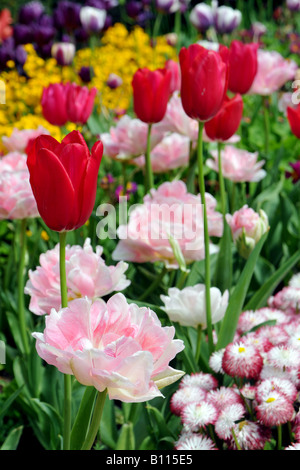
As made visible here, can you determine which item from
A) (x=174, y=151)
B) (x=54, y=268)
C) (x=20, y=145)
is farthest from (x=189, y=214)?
(x=20, y=145)

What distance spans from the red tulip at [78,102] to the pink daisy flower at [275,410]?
104 centimetres

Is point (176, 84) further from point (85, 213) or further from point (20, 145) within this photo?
point (85, 213)

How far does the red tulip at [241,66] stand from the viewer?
1646 mm

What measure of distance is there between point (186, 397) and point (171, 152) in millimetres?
847

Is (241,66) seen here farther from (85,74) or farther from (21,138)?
(85,74)

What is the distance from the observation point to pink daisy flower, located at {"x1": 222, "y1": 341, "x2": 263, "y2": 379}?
1.09 meters

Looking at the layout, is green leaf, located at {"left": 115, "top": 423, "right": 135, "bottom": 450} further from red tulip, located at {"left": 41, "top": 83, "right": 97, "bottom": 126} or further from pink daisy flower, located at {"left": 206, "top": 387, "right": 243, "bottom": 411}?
red tulip, located at {"left": 41, "top": 83, "right": 97, "bottom": 126}

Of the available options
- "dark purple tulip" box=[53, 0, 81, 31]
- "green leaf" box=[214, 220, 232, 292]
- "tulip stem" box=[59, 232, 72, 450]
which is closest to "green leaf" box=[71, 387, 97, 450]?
"tulip stem" box=[59, 232, 72, 450]

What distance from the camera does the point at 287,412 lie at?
3.29 ft

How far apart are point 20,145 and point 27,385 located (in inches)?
30.3

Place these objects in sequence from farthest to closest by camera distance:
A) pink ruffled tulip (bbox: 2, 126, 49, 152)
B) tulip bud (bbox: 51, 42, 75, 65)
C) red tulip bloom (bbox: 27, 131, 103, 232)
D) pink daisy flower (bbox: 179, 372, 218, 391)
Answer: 1. tulip bud (bbox: 51, 42, 75, 65)
2. pink ruffled tulip (bbox: 2, 126, 49, 152)
3. pink daisy flower (bbox: 179, 372, 218, 391)
4. red tulip bloom (bbox: 27, 131, 103, 232)

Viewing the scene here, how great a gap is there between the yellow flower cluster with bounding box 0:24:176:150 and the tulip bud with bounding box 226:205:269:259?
149cm

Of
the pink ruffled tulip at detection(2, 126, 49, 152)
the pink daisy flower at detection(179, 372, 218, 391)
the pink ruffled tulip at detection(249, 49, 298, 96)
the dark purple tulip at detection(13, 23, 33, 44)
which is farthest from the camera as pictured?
the dark purple tulip at detection(13, 23, 33, 44)

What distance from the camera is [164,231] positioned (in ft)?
4.24
